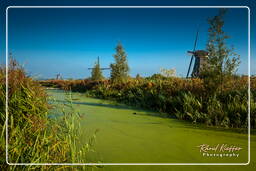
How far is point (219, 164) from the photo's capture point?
238 cm

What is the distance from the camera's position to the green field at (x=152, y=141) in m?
A: 2.46

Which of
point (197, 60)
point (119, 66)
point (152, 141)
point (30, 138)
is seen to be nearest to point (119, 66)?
point (119, 66)

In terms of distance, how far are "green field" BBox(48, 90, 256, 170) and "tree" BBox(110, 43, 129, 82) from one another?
24.1 feet

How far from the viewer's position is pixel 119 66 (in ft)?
37.9

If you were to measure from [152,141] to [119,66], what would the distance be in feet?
28.8

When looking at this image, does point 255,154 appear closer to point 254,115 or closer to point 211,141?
point 211,141

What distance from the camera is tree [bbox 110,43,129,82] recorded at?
37.9 feet

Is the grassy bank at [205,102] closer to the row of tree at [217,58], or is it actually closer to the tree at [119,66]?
the row of tree at [217,58]

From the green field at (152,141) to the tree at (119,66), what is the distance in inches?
289

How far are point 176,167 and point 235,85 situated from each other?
4.00 m

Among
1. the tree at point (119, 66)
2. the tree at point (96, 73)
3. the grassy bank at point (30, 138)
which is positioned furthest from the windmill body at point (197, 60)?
the tree at point (96, 73)

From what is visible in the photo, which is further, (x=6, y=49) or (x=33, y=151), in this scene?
(x=6, y=49)

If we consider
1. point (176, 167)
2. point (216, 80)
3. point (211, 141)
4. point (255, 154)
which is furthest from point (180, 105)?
point (176, 167)

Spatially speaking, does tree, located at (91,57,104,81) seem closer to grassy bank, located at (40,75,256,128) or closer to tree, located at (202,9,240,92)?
grassy bank, located at (40,75,256,128)
